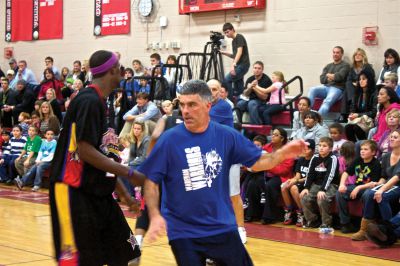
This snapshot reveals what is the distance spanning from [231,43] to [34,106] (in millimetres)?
5279

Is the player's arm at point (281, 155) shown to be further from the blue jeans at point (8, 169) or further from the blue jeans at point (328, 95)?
the blue jeans at point (8, 169)

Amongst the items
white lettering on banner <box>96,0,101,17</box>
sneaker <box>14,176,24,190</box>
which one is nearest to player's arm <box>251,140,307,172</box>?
sneaker <box>14,176,24,190</box>

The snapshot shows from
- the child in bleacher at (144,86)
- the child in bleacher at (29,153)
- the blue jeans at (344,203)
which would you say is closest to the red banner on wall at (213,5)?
the child in bleacher at (144,86)

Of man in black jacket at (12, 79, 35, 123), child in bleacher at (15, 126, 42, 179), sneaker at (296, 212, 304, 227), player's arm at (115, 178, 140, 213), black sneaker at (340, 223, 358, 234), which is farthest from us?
man in black jacket at (12, 79, 35, 123)

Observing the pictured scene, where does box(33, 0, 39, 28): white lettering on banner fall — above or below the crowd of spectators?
above

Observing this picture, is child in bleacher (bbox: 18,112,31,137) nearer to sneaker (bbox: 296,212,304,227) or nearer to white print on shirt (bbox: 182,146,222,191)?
sneaker (bbox: 296,212,304,227)

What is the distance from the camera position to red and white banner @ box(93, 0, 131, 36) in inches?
679

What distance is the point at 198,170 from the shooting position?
13.5 ft

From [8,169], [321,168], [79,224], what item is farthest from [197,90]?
[8,169]

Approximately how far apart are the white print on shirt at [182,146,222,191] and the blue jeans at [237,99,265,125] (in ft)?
27.9

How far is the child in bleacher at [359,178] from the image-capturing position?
29.7ft

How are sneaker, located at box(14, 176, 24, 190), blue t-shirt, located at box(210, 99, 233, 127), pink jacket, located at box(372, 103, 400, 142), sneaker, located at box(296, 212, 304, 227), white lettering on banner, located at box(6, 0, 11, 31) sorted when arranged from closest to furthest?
blue t-shirt, located at box(210, 99, 233, 127), sneaker, located at box(296, 212, 304, 227), pink jacket, located at box(372, 103, 400, 142), sneaker, located at box(14, 176, 24, 190), white lettering on banner, located at box(6, 0, 11, 31)

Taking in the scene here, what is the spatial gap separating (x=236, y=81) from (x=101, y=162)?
382 inches

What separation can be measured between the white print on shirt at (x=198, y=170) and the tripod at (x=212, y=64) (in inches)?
402
